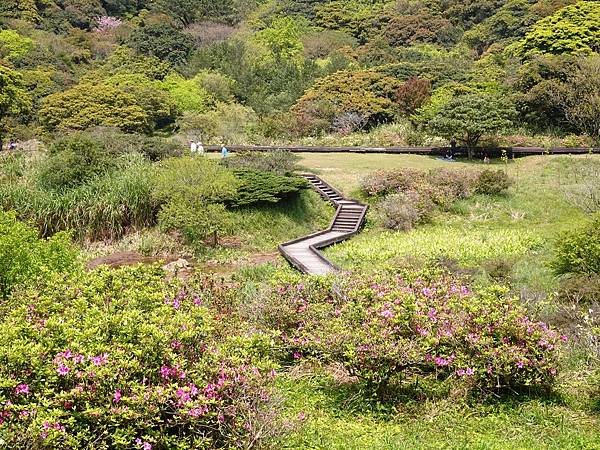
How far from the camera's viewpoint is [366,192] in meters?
23.6

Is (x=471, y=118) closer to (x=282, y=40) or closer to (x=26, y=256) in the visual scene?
(x=26, y=256)

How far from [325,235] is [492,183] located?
717cm

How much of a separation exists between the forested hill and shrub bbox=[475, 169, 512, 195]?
18.3 ft

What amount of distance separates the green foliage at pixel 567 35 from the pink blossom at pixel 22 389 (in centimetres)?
3870

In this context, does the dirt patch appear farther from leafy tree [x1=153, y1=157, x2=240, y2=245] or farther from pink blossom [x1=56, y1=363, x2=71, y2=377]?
pink blossom [x1=56, y1=363, x2=71, y2=377]

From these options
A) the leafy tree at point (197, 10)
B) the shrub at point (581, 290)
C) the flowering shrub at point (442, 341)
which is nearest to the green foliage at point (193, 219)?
the shrub at point (581, 290)

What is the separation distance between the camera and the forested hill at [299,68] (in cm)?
3238

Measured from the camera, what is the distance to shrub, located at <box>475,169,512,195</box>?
22.4m

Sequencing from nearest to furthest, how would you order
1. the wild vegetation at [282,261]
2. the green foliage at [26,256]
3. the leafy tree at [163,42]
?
the wild vegetation at [282,261], the green foliage at [26,256], the leafy tree at [163,42]

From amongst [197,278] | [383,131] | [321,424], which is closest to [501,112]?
[383,131]

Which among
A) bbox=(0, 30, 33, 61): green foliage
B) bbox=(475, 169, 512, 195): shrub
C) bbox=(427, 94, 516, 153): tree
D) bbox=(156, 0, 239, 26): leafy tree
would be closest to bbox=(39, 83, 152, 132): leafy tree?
bbox=(0, 30, 33, 61): green foliage

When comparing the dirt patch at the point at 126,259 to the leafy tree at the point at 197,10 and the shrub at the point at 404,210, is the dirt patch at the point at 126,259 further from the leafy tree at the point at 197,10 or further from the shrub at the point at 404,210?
the leafy tree at the point at 197,10

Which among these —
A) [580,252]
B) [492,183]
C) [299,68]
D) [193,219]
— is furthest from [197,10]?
[580,252]

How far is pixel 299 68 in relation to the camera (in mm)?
51938
